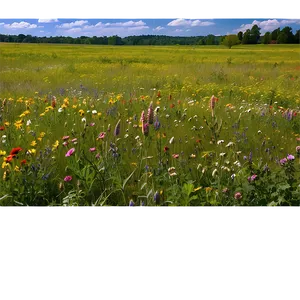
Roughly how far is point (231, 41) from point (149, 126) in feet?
2.63

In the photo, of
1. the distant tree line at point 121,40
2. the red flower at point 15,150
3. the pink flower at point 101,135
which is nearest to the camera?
the red flower at point 15,150

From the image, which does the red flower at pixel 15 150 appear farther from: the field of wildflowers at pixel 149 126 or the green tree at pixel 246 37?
the green tree at pixel 246 37

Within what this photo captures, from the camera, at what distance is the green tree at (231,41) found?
2799mm

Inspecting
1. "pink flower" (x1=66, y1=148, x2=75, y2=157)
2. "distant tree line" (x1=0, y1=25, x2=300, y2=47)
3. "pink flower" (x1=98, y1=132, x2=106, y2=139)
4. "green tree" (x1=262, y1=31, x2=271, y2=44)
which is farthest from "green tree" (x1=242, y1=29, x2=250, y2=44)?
"pink flower" (x1=66, y1=148, x2=75, y2=157)

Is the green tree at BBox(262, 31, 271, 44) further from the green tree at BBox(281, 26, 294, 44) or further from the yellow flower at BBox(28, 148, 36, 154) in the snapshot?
the yellow flower at BBox(28, 148, 36, 154)

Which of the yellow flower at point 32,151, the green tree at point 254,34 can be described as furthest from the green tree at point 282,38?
the yellow flower at point 32,151

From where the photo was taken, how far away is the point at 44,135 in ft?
9.52

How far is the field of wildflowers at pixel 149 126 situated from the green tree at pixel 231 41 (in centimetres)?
6

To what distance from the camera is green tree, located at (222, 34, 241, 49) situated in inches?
110

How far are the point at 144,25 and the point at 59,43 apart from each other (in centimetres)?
59
